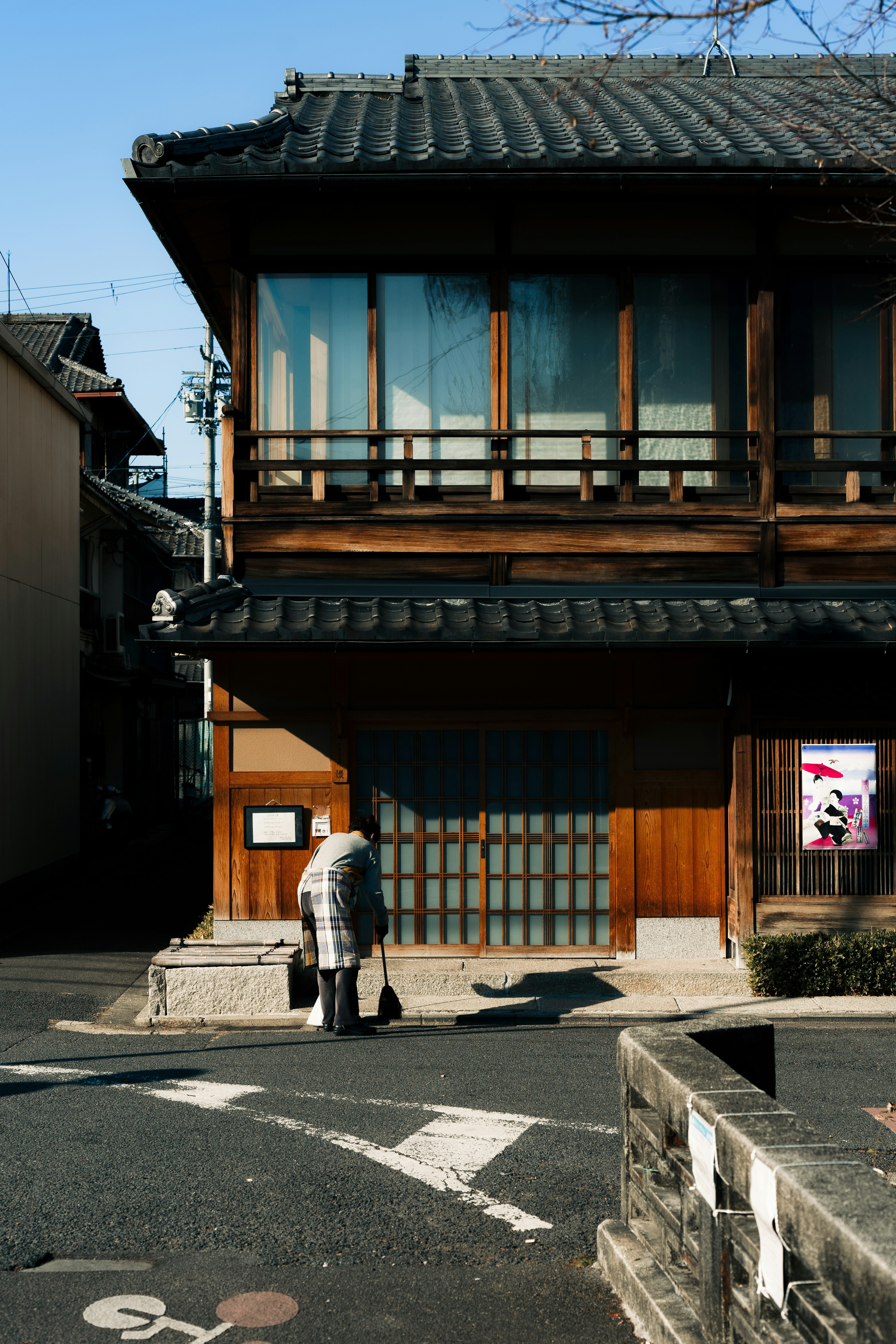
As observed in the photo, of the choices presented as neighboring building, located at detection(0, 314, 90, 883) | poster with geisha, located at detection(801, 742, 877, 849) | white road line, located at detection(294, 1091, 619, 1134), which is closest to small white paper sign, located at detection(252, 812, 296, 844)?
white road line, located at detection(294, 1091, 619, 1134)

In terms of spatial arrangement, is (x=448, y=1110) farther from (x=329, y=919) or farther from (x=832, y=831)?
(x=832, y=831)

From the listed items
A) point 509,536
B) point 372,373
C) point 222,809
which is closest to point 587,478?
point 509,536

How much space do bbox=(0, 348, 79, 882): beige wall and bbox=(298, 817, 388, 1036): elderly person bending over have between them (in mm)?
8908

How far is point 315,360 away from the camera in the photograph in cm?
1233

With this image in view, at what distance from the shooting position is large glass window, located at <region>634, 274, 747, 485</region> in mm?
12344

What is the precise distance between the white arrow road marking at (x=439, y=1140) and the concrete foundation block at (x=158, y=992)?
77.8 inches

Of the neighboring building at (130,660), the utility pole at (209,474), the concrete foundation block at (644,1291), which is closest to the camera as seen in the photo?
the concrete foundation block at (644,1291)

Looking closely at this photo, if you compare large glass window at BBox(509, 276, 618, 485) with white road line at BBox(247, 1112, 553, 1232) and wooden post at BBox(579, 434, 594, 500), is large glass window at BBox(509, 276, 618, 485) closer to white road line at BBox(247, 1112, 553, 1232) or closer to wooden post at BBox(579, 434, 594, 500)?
wooden post at BBox(579, 434, 594, 500)

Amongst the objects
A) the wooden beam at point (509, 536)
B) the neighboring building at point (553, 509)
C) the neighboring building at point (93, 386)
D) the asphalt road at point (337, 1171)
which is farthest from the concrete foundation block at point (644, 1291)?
the neighboring building at point (93, 386)

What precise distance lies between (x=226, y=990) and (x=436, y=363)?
689 centimetres

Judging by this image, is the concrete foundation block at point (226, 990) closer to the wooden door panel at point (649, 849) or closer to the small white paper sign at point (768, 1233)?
the wooden door panel at point (649, 849)

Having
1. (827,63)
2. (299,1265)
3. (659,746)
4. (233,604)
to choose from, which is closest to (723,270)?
(827,63)

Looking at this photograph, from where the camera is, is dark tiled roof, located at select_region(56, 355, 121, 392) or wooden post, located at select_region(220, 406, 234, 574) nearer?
wooden post, located at select_region(220, 406, 234, 574)

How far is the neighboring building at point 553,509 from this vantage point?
37.8ft
